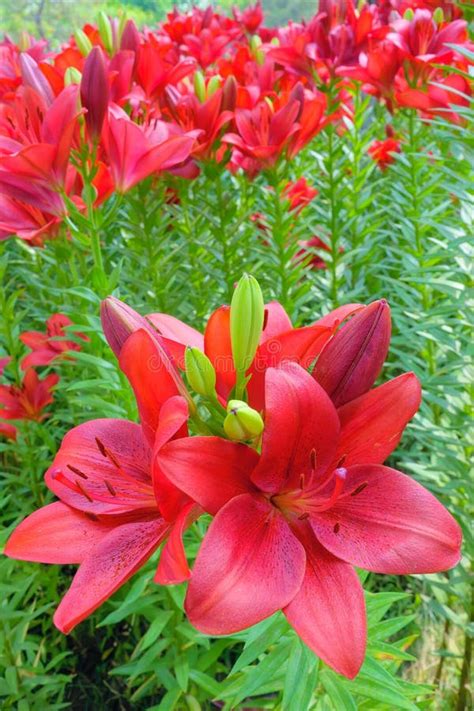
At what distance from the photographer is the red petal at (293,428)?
54cm

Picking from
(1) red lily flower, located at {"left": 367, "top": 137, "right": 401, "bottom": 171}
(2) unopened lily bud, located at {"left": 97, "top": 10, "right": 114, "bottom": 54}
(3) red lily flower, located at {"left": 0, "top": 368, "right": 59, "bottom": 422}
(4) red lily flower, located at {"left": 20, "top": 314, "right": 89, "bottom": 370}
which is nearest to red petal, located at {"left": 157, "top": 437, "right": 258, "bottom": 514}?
(4) red lily flower, located at {"left": 20, "top": 314, "right": 89, "bottom": 370}

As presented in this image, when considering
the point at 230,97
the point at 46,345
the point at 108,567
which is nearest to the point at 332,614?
the point at 108,567

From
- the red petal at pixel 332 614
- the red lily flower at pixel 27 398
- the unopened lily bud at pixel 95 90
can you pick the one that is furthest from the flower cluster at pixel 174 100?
the red petal at pixel 332 614

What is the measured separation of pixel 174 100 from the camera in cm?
159

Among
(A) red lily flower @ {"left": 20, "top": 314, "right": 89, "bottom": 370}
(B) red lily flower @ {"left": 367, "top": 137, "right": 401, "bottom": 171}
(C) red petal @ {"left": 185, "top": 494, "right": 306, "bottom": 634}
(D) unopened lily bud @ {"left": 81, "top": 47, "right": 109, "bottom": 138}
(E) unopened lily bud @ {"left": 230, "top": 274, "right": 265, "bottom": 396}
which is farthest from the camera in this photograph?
(B) red lily flower @ {"left": 367, "top": 137, "right": 401, "bottom": 171}

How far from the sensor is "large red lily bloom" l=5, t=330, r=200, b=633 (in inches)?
20.9

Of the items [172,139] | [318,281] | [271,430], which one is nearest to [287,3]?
[318,281]

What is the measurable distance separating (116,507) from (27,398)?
1.03 metres

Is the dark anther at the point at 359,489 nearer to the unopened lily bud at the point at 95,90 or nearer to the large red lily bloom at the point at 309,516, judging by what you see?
the large red lily bloom at the point at 309,516

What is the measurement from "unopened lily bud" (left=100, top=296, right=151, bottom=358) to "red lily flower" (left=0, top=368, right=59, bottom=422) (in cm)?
98

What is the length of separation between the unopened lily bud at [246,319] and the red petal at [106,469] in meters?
0.15

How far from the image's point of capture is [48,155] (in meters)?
1.00

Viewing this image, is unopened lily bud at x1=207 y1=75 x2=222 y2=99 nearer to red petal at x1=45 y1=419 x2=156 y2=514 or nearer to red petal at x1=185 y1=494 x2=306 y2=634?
red petal at x1=45 y1=419 x2=156 y2=514

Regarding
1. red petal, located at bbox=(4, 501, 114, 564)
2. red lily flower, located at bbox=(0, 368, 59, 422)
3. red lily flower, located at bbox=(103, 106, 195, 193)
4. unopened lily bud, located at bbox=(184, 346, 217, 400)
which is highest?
red lily flower, located at bbox=(103, 106, 195, 193)
